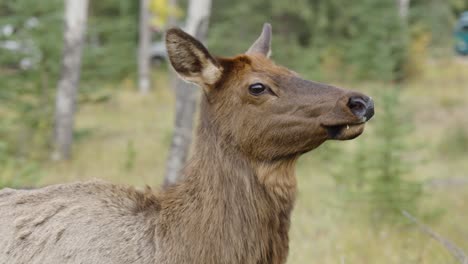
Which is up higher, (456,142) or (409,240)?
(409,240)

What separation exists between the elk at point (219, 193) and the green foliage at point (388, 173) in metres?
4.39

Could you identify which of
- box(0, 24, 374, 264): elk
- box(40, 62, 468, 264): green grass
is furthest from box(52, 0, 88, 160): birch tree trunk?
box(0, 24, 374, 264): elk

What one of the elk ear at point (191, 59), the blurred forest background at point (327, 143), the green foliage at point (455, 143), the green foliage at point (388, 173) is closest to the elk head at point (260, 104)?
the elk ear at point (191, 59)

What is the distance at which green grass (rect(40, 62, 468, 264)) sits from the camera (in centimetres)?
700

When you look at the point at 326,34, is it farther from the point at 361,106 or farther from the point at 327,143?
the point at 361,106

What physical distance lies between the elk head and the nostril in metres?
0.04

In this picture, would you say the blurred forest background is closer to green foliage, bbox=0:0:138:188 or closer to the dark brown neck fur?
green foliage, bbox=0:0:138:188

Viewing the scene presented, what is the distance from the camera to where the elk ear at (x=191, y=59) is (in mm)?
3783

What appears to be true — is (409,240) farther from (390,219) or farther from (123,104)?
(123,104)

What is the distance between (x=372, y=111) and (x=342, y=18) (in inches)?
980

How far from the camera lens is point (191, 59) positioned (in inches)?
153

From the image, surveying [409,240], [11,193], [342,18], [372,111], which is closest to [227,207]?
[372,111]

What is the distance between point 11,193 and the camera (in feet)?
14.3

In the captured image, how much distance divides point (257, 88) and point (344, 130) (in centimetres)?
58
